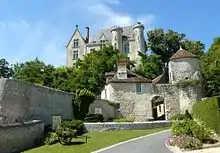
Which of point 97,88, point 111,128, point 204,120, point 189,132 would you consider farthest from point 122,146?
point 97,88

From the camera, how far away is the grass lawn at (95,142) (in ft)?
80.6

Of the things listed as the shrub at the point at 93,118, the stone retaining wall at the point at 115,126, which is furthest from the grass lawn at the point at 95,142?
the shrub at the point at 93,118

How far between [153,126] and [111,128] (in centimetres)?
547

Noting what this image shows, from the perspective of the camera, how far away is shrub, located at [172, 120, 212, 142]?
915 inches

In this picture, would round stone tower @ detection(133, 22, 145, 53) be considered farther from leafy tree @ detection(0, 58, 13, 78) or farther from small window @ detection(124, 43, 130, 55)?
leafy tree @ detection(0, 58, 13, 78)

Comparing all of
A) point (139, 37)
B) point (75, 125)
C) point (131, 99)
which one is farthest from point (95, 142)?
point (139, 37)

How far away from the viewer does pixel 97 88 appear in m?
56.4

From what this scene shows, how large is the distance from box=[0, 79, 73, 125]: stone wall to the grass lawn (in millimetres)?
5497

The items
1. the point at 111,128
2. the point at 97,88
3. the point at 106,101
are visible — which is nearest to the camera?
the point at 111,128

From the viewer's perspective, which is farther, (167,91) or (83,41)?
(83,41)

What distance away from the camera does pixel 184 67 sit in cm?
4956

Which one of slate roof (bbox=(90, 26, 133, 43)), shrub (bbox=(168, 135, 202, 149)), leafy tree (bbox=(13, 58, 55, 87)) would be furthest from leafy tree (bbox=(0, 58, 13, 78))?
shrub (bbox=(168, 135, 202, 149))

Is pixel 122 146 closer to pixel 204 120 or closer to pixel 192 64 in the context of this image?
pixel 204 120

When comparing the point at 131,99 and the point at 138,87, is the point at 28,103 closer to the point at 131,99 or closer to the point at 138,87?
the point at 131,99
